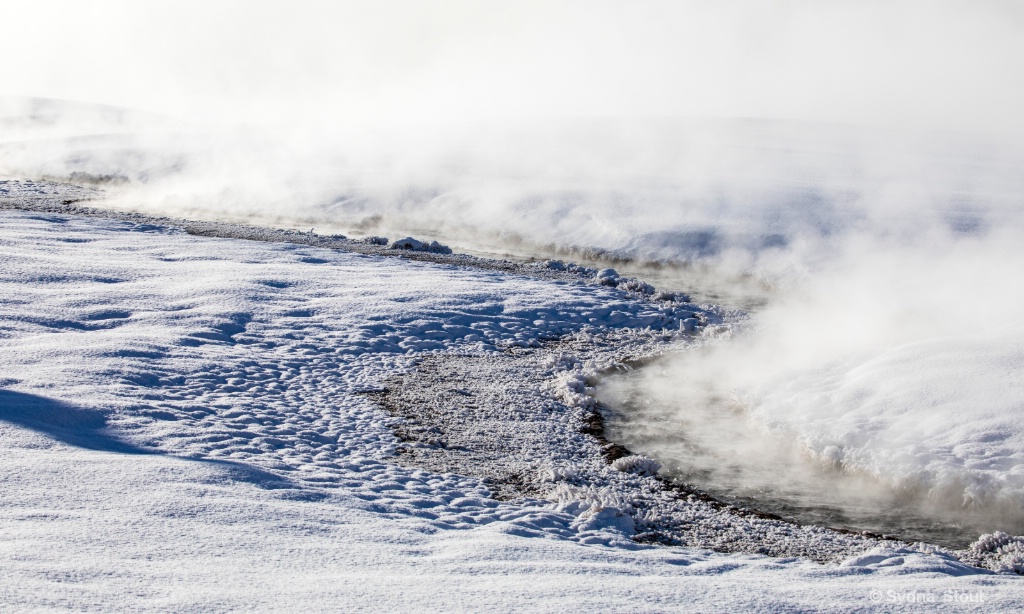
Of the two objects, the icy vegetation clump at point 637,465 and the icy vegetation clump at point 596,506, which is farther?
the icy vegetation clump at point 637,465

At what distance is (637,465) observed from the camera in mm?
7137

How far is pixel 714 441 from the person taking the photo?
784 centimetres

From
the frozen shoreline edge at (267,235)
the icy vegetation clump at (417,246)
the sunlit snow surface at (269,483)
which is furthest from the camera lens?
the icy vegetation clump at (417,246)

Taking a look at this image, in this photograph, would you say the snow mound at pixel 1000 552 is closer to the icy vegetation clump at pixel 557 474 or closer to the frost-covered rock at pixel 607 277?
the icy vegetation clump at pixel 557 474

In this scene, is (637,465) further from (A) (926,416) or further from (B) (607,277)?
(B) (607,277)

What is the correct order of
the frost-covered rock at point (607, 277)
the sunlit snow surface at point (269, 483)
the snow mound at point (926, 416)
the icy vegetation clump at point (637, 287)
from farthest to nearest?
the frost-covered rock at point (607, 277)
the icy vegetation clump at point (637, 287)
the snow mound at point (926, 416)
the sunlit snow surface at point (269, 483)

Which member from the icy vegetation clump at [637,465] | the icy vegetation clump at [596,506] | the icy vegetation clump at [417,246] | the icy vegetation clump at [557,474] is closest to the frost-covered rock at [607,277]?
the icy vegetation clump at [417,246]

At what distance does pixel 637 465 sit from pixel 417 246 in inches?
A: 346

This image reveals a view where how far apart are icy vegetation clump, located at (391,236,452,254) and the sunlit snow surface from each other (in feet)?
10.7

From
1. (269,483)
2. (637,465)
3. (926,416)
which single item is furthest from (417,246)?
(269,483)

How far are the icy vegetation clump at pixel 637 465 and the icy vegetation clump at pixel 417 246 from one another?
843 cm

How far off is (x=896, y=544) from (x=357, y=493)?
3.54 metres

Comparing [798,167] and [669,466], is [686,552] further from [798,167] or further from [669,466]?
[798,167]

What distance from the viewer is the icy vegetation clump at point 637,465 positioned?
7.09 metres
